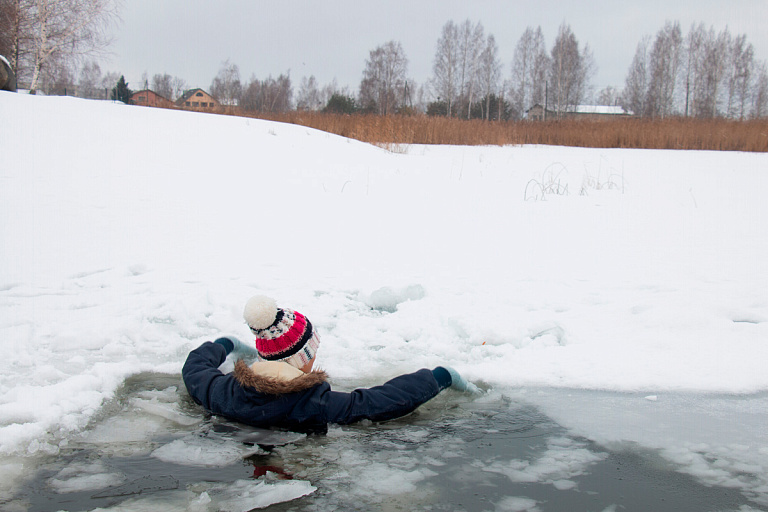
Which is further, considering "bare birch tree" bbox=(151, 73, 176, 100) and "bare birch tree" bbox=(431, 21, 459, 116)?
"bare birch tree" bbox=(151, 73, 176, 100)

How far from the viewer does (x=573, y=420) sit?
238cm

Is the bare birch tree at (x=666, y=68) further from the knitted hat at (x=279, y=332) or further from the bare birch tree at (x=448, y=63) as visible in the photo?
the knitted hat at (x=279, y=332)

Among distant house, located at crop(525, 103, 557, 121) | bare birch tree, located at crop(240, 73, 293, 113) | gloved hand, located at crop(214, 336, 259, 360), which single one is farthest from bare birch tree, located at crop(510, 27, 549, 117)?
gloved hand, located at crop(214, 336, 259, 360)

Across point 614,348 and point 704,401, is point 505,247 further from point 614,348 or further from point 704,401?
point 704,401

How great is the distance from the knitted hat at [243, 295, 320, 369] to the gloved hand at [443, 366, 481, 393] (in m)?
0.66

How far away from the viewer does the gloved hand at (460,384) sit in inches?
102

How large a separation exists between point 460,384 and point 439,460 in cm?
63

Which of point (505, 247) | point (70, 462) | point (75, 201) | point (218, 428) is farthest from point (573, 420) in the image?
point (75, 201)

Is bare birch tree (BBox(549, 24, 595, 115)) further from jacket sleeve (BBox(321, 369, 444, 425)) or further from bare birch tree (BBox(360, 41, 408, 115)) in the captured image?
jacket sleeve (BBox(321, 369, 444, 425))

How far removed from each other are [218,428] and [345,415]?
1.71ft

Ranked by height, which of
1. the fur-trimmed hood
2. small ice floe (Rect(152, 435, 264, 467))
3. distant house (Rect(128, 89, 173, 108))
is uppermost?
distant house (Rect(128, 89, 173, 108))

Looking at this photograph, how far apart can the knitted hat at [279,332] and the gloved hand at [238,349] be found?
646 millimetres

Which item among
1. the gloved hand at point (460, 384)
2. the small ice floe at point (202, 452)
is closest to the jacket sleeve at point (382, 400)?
the gloved hand at point (460, 384)

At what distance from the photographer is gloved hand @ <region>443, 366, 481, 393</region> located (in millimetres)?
2594
